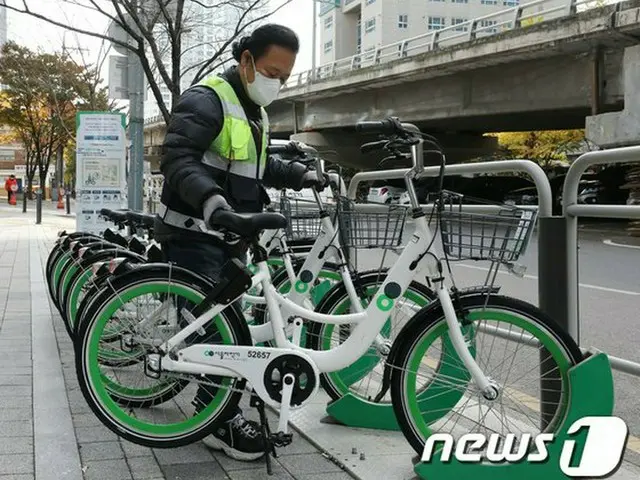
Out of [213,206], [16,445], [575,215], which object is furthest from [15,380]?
[575,215]

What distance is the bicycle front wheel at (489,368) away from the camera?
2797 millimetres

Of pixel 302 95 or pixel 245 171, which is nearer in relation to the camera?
pixel 245 171

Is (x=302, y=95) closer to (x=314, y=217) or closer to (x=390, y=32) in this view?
(x=314, y=217)

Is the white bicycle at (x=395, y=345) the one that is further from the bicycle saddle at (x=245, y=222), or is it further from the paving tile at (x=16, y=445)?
the paving tile at (x=16, y=445)

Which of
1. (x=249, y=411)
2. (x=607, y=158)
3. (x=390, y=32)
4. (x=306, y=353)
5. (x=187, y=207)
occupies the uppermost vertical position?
(x=390, y=32)

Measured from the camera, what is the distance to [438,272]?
2.89 meters

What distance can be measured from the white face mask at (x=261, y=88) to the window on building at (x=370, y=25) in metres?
62.1

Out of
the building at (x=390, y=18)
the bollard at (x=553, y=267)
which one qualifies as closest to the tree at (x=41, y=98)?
the bollard at (x=553, y=267)

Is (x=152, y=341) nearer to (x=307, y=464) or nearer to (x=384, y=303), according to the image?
(x=307, y=464)

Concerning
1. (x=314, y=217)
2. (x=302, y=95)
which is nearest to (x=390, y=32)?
(x=302, y=95)

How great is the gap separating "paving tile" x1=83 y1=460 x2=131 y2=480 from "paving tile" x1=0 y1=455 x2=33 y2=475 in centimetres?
23

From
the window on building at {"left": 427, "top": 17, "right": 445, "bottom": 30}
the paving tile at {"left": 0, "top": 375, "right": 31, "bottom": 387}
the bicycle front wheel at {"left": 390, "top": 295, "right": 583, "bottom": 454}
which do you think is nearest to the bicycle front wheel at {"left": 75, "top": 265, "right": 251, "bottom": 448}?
the bicycle front wheel at {"left": 390, "top": 295, "right": 583, "bottom": 454}

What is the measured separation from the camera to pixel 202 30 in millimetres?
8766

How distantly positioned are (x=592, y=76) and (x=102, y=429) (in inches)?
627
